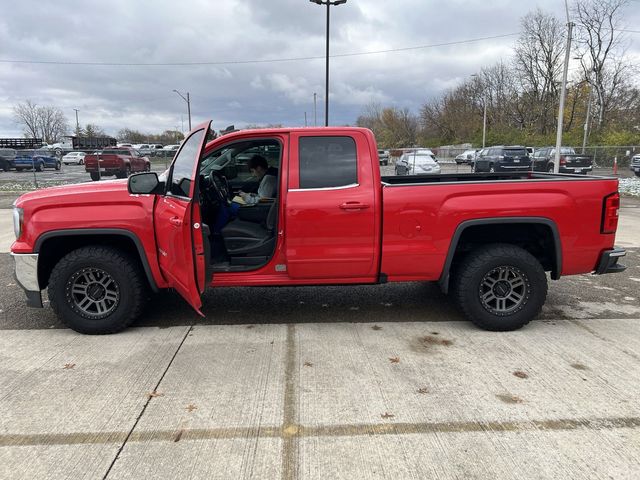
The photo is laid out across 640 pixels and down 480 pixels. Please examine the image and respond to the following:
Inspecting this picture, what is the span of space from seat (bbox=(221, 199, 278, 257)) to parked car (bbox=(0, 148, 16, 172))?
108 ft

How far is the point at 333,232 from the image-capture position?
4094mm

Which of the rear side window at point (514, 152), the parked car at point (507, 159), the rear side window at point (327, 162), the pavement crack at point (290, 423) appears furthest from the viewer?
the rear side window at point (514, 152)

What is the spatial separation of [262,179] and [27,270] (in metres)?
2.38

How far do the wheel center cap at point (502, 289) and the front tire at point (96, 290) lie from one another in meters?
3.20

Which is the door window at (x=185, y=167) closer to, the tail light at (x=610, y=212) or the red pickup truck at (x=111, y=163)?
the tail light at (x=610, y=212)

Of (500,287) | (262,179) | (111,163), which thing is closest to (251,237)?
(262,179)

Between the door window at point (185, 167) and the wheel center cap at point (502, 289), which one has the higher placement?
the door window at point (185, 167)

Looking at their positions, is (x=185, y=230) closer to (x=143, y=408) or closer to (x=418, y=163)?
(x=143, y=408)

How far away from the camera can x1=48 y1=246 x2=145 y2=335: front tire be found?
4094 mm

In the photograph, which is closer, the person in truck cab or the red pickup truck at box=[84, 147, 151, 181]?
the person in truck cab

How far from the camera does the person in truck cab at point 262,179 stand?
16.3 feet

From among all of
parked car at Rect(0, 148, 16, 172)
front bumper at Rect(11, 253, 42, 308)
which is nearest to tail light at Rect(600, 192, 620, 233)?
front bumper at Rect(11, 253, 42, 308)

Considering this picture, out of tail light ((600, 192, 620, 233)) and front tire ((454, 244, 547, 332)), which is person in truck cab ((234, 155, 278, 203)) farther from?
tail light ((600, 192, 620, 233))

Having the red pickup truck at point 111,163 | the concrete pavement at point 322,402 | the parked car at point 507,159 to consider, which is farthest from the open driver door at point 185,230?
the parked car at point 507,159
